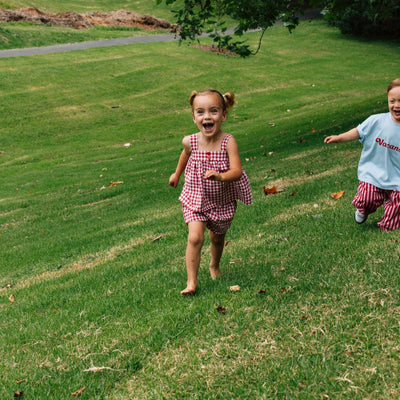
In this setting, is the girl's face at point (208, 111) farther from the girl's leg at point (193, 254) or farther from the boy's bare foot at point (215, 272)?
the boy's bare foot at point (215, 272)

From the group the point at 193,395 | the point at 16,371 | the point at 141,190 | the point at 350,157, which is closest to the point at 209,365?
the point at 193,395

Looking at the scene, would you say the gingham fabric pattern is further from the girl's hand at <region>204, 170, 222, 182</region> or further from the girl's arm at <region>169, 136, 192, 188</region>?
the girl's hand at <region>204, 170, 222, 182</region>

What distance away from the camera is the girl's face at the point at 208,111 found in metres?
3.97

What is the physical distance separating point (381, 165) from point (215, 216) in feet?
6.05

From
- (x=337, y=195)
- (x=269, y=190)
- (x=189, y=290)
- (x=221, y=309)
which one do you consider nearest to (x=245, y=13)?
(x=269, y=190)

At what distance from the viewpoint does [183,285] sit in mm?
4328

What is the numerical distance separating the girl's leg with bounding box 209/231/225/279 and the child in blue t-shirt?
1.39m

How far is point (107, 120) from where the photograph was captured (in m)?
21.4

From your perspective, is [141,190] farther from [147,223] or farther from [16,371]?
[16,371]

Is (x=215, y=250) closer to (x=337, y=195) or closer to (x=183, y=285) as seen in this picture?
(x=183, y=285)

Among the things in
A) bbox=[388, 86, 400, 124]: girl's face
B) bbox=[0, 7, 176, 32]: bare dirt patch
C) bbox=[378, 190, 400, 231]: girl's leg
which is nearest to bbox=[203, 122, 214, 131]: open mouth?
bbox=[388, 86, 400, 124]: girl's face

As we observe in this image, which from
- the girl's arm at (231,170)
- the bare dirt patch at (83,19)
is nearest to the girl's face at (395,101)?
the girl's arm at (231,170)

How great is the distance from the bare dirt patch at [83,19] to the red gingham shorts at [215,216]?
3732 cm

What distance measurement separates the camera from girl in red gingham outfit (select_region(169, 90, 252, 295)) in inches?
156
